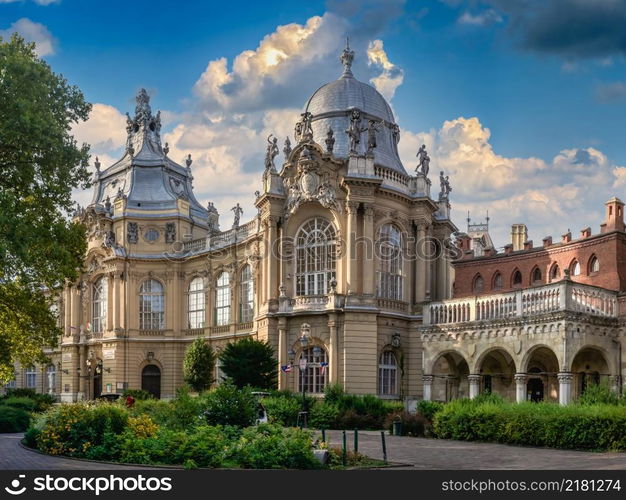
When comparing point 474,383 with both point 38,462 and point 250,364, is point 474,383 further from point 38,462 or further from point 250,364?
point 38,462

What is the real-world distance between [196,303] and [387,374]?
21010 millimetres

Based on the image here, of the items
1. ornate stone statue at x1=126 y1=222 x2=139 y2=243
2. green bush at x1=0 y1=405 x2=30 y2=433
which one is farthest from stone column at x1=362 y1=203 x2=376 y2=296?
ornate stone statue at x1=126 y1=222 x2=139 y2=243

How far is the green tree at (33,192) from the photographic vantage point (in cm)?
3033

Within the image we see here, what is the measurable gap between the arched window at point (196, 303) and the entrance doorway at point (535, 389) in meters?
28.7

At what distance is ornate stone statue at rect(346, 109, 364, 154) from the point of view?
48875 millimetres

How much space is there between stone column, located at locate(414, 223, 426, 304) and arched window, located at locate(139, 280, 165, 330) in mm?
23418

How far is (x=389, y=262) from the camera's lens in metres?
50.0

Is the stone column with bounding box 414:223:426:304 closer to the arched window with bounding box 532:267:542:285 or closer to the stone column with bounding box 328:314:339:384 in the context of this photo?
the stone column with bounding box 328:314:339:384

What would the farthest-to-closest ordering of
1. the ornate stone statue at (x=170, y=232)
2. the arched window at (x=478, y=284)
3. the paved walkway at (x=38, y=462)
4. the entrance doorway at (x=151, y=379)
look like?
1. the ornate stone statue at (x=170, y=232)
2. the entrance doorway at (x=151, y=379)
3. the arched window at (x=478, y=284)
4. the paved walkway at (x=38, y=462)

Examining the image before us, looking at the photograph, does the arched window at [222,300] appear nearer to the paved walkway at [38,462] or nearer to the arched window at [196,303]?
the arched window at [196,303]

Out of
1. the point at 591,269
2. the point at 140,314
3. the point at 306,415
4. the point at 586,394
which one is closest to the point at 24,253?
the point at 306,415

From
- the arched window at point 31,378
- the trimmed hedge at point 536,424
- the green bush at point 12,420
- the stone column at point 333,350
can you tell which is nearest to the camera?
the trimmed hedge at point 536,424

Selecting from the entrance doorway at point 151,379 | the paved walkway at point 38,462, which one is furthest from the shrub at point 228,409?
the entrance doorway at point 151,379

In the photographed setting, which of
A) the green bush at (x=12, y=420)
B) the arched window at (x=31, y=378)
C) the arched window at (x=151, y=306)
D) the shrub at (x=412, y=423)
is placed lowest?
the arched window at (x=31, y=378)
